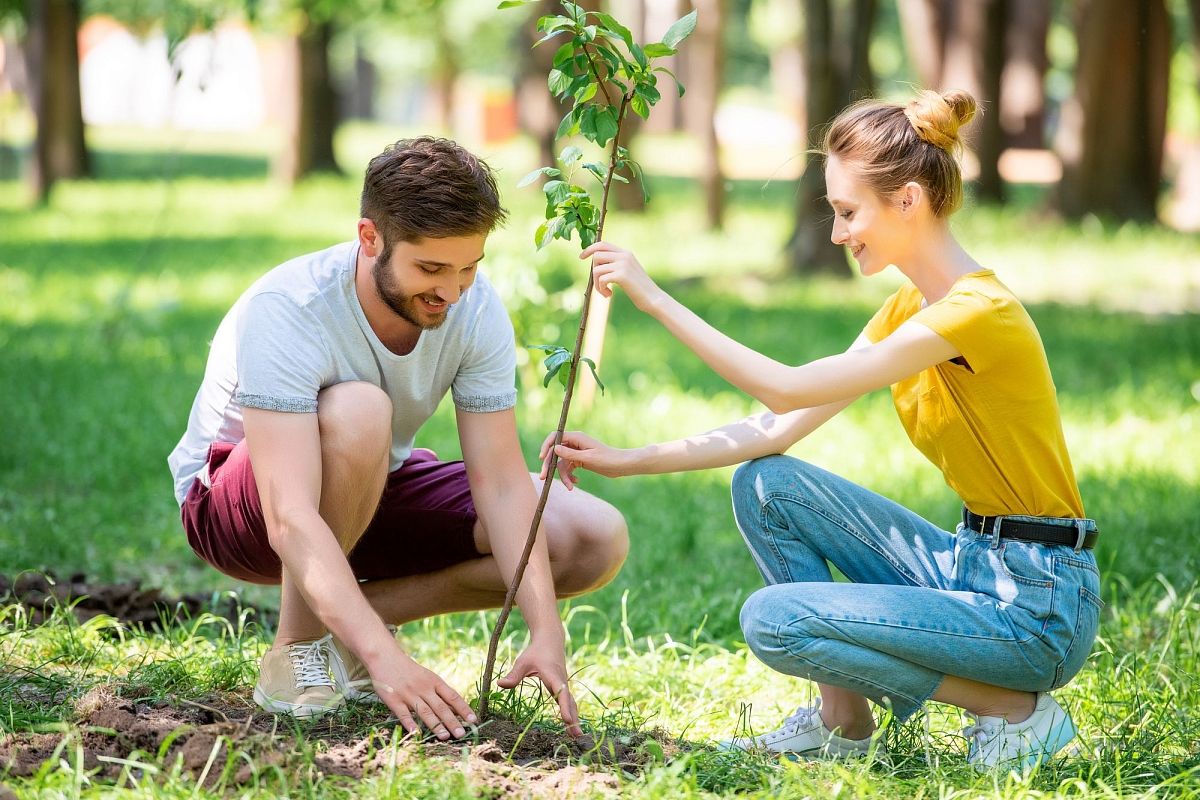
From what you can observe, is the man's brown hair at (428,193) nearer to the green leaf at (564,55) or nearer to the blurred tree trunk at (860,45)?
the green leaf at (564,55)

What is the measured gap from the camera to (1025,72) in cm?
2178

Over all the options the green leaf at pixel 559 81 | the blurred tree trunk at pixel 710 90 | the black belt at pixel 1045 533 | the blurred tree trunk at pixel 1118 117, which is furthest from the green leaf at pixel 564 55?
the blurred tree trunk at pixel 1118 117

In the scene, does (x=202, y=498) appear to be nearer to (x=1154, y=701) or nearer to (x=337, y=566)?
(x=337, y=566)

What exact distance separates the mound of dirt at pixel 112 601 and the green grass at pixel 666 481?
0.09m

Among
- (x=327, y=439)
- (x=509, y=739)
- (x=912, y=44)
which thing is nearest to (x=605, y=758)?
(x=509, y=739)

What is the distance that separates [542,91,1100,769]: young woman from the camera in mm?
2705

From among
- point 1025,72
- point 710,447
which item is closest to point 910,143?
point 710,447

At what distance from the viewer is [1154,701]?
3176mm

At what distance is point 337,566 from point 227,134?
106ft

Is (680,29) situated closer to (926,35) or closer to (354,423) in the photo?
(354,423)

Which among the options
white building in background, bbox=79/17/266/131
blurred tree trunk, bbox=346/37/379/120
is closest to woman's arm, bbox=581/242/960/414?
white building in background, bbox=79/17/266/131

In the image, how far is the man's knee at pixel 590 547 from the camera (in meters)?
3.18

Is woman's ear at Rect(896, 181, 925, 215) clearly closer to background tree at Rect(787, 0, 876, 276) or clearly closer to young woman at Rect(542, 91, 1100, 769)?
young woman at Rect(542, 91, 1100, 769)

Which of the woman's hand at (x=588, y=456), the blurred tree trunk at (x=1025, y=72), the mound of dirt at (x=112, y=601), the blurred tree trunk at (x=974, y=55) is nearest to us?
the woman's hand at (x=588, y=456)
